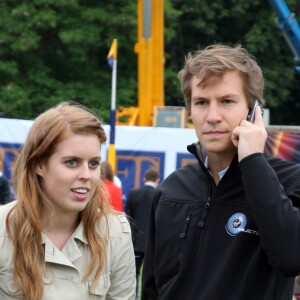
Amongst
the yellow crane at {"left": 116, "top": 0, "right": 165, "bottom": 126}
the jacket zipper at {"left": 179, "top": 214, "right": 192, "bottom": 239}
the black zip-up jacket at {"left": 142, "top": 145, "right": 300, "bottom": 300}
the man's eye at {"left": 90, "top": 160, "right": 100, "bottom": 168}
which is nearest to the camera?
the black zip-up jacket at {"left": 142, "top": 145, "right": 300, "bottom": 300}

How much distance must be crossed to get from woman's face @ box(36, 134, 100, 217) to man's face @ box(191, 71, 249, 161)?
416 mm

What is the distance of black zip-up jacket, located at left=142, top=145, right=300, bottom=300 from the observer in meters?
2.89

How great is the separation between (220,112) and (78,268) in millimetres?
773

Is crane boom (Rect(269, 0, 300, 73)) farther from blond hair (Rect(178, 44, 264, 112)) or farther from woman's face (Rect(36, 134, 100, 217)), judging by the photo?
woman's face (Rect(36, 134, 100, 217))

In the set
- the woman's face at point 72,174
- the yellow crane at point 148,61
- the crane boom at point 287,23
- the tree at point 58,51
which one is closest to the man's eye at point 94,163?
the woman's face at point 72,174

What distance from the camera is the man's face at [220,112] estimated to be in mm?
3094

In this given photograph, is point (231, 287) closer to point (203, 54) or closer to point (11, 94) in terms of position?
point (203, 54)

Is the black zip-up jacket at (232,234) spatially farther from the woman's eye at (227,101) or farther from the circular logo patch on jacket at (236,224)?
the woman's eye at (227,101)

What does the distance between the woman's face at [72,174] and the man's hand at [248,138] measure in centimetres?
53

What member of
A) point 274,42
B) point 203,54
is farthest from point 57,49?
point 203,54

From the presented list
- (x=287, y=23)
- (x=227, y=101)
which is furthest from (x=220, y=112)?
(x=287, y=23)

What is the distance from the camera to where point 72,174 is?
3076mm

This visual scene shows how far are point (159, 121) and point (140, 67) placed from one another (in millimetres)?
1597

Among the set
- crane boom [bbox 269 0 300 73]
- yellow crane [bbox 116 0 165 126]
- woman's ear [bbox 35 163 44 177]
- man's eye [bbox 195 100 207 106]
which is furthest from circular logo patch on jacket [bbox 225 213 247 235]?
crane boom [bbox 269 0 300 73]
